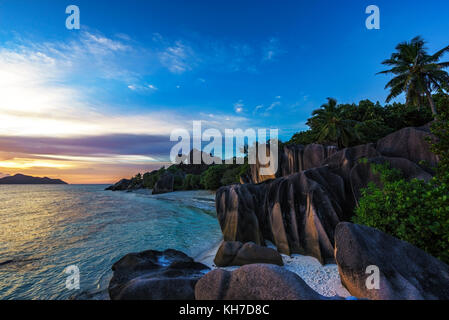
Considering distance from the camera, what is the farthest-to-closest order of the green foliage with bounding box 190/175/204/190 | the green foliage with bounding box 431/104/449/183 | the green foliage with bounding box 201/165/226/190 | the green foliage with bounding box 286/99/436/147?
the green foliage with bounding box 190/175/204/190 → the green foliage with bounding box 201/165/226/190 → the green foliage with bounding box 286/99/436/147 → the green foliage with bounding box 431/104/449/183

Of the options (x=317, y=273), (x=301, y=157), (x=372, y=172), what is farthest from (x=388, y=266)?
(x=301, y=157)

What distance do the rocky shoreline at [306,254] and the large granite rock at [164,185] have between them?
1672 inches

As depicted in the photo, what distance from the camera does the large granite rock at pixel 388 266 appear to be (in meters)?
3.90

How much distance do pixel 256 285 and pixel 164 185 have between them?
168 feet

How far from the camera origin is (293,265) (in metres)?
7.30

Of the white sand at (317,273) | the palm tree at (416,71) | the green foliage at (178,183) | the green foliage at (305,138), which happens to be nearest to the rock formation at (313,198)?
the white sand at (317,273)

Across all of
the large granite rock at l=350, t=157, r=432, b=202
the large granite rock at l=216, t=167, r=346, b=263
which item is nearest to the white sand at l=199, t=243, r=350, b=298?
the large granite rock at l=216, t=167, r=346, b=263

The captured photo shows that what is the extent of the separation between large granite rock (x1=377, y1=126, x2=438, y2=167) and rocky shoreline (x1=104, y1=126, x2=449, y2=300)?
3cm

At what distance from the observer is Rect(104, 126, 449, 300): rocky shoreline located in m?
3.87

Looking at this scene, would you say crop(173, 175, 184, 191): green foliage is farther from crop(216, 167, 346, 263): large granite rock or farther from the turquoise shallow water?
crop(216, 167, 346, 263): large granite rock

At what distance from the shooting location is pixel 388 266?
4.21m

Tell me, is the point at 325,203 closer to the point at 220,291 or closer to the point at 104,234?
the point at 220,291

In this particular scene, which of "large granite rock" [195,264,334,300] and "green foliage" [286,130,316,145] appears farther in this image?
"green foliage" [286,130,316,145]
